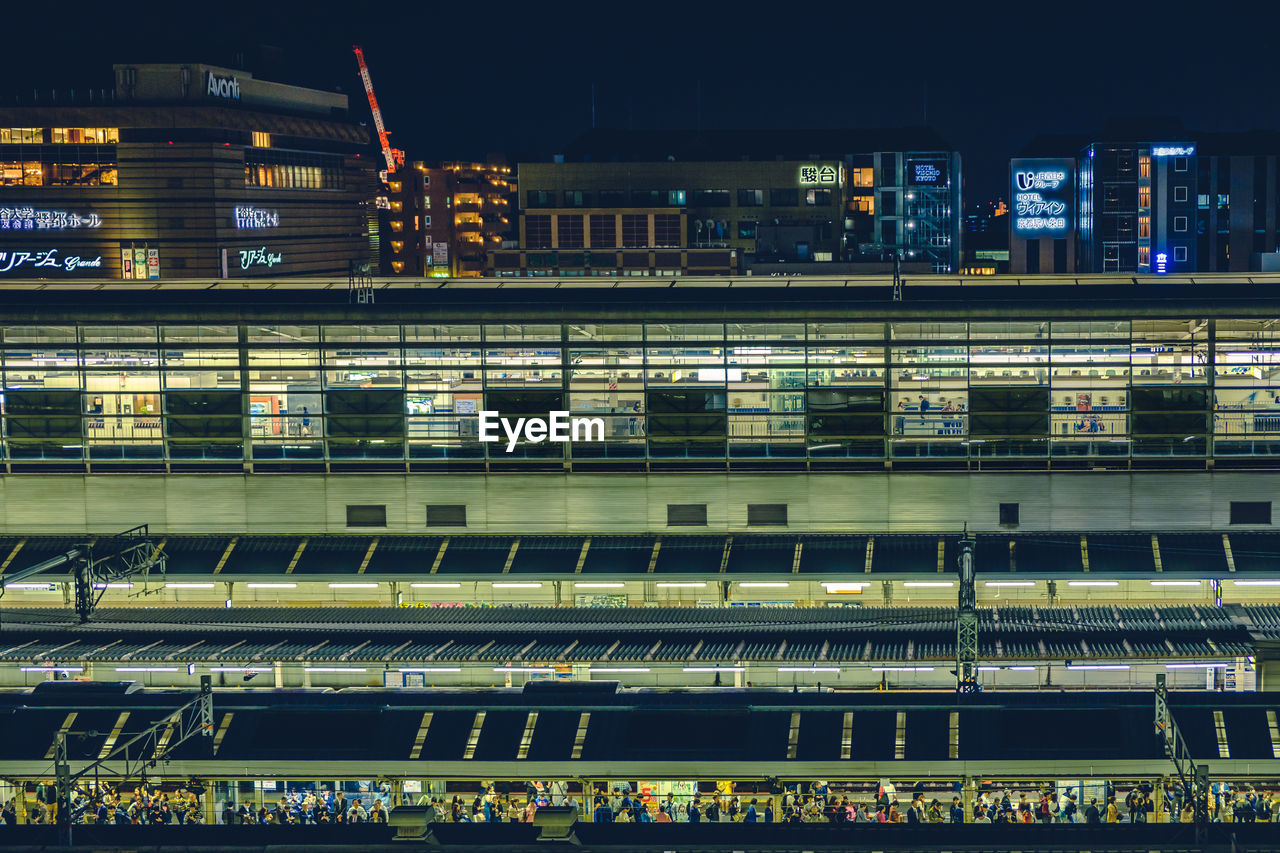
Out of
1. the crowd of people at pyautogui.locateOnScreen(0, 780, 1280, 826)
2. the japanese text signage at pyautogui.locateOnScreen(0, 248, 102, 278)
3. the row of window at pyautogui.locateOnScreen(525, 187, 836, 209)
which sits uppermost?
the row of window at pyautogui.locateOnScreen(525, 187, 836, 209)

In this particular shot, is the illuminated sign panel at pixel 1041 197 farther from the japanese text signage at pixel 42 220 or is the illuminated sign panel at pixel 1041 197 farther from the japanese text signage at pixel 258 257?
the japanese text signage at pixel 42 220

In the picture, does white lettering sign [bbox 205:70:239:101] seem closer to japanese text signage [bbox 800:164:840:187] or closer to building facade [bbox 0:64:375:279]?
building facade [bbox 0:64:375:279]

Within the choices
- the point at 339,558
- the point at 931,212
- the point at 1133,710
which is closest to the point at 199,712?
the point at 339,558

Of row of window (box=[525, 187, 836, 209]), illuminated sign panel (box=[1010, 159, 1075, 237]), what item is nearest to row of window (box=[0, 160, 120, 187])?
row of window (box=[525, 187, 836, 209])

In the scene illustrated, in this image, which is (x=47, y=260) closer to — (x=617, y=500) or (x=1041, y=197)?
(x=1041, y=197)

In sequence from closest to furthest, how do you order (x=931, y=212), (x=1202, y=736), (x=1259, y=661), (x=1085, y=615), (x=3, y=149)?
Result: (x=1202, y=736) → (x=1259, y=661) → (x=1085, y=615) → (x=3, y=149) → (x=931, y=212)

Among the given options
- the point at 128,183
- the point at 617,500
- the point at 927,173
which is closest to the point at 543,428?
the point at 617,500

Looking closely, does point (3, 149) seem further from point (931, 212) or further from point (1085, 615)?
point (1085, 615)
